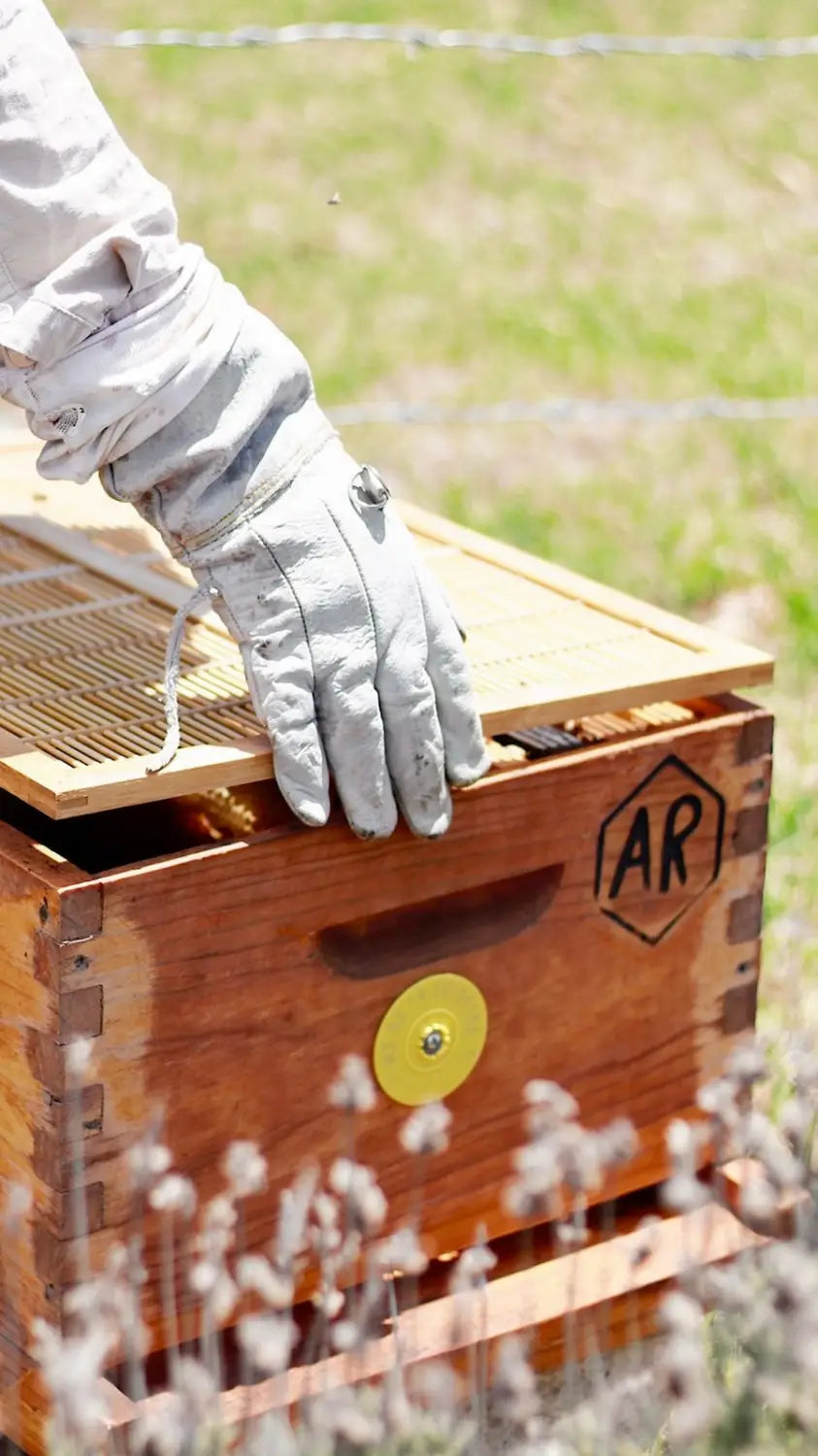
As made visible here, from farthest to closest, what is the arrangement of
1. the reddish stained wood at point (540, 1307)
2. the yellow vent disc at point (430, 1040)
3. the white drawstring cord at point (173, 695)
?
the yellow vent disc at point (430, 1040) → the reddish stained wood at point (540, 1307) → the white drawstring cord at point (173, 695)

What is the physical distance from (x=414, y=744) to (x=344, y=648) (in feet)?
0.37

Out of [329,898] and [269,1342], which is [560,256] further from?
[269,1342]

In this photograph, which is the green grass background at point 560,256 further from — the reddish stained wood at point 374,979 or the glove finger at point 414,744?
the glove finger at point 414,744

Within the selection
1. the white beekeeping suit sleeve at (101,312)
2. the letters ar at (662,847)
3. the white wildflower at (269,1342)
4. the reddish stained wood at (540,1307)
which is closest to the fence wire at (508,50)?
the white beekeeping suit sleeve at (101,312)

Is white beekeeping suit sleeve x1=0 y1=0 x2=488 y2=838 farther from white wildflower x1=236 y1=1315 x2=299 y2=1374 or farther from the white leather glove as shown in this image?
white wildflower x1=236 y1=1315 x2=299 y2=1374

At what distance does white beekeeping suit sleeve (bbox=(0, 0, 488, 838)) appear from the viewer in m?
1.70

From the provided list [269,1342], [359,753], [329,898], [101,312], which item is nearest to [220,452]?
[101,312]

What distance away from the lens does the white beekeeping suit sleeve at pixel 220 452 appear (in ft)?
5.56

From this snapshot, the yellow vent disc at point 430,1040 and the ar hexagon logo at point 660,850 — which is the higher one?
the ar hexagon logo at point 660,850

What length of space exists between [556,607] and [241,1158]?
1.03 m

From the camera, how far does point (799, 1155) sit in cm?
151

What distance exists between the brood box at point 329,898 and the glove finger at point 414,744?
0.22ft

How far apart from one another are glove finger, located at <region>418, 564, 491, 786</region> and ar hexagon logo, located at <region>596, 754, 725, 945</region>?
262 mm

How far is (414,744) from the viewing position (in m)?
1.78
